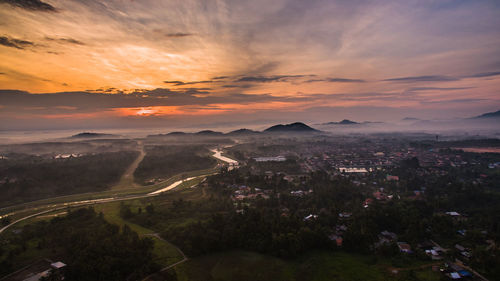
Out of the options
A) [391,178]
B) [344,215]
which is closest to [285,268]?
[344,215]

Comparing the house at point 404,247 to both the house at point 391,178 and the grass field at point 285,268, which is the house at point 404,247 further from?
the house at point 391,178

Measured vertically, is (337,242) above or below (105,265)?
below

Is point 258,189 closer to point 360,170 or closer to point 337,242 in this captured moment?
point 337,242

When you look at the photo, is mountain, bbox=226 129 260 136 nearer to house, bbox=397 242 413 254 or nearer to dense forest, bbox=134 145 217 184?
dense forest, bbox=134 145 217 184

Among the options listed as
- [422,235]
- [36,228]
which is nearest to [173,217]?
[36,228]

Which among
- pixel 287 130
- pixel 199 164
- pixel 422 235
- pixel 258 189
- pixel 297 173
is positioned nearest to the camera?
pixel 422 235

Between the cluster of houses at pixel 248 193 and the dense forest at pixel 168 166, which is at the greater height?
the dense forest at pixel 168 166

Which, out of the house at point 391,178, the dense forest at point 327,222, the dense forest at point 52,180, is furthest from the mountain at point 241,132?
the dense forest at point 327,222

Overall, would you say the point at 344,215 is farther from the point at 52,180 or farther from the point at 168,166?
the point at 52,180
